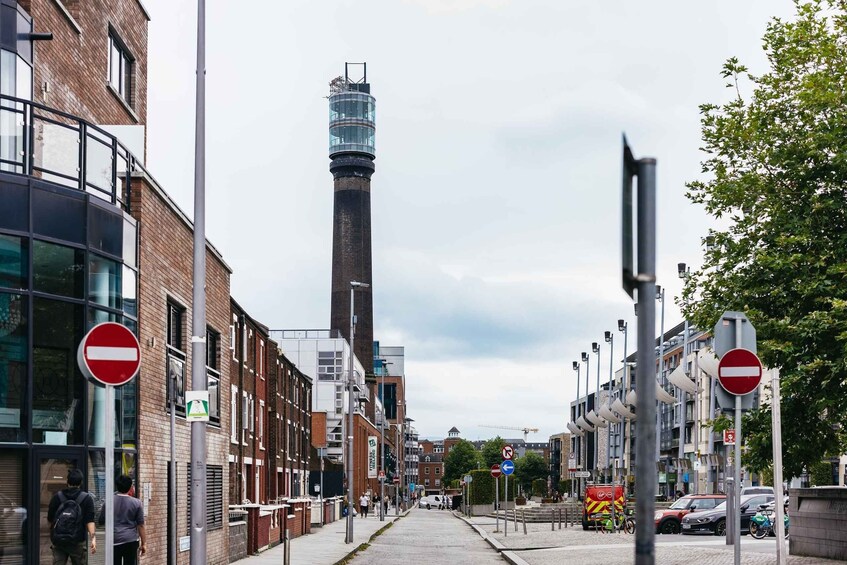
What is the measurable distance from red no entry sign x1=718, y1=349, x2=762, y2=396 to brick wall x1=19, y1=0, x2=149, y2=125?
39.8 feet

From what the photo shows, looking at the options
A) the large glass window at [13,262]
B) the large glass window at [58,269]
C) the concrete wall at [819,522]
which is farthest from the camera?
the concrete wall at [819,522]

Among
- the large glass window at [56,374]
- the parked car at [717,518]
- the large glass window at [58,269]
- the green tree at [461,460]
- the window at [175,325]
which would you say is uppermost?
the large glass window at [58,269]

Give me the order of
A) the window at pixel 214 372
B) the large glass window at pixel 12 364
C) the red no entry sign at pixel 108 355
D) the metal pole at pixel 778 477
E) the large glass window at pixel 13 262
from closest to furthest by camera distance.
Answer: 1. the red no entry sign at pixel 108 355
2. the metal pole at pixel 778 477
3. the large glass window at pixel 12 364
4. the large glass window at pixel 13 262
5. the window at pixel 214 372

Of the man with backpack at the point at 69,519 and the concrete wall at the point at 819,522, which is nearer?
the man with backpack at the point at 69,519

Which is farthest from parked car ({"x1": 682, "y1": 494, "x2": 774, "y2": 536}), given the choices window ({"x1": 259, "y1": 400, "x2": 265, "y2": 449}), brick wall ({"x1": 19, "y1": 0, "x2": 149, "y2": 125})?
brick wall ({"x1": 19, "y1": 0, "x2": 149, "y2": 125})

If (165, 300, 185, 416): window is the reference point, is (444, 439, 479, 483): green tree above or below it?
below

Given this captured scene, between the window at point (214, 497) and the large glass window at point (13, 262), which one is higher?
the large glass window at point (13, 262)

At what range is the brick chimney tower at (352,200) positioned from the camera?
321 ft

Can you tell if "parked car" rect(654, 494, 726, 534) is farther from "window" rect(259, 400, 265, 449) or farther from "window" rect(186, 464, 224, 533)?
"window" rect(186, 464, 224, 533)

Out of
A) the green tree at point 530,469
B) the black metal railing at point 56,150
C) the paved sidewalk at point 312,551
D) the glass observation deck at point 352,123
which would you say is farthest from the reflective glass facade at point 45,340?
the green tree at point 530,469

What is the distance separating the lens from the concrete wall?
66.5 ft

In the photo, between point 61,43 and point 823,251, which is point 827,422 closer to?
point 823,251

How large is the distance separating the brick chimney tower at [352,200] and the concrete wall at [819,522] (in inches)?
2980

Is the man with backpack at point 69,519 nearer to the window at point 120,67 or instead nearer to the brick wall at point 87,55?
the brick wall at point 87,55
